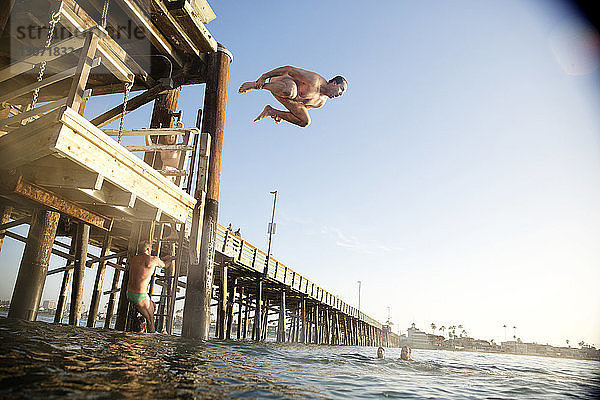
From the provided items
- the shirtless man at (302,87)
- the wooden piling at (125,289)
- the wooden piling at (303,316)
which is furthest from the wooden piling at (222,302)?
the shirtless man at (302,87)

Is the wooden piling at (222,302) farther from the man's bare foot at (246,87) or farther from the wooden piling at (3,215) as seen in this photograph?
the man's bare foot at (246,87)

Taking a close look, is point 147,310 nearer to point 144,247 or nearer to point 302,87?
point 144,247

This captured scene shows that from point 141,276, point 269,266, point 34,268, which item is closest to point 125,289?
point 141,276

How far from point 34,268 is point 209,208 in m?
3.00

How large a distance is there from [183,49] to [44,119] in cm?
395

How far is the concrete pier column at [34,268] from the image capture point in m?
5.93

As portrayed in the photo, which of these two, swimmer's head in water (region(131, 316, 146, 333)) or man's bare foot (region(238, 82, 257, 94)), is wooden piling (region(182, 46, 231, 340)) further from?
man's bare foot (region(238, 82, 257, 94))

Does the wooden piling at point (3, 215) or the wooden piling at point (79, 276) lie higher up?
the wooden piling at point (3, 215)

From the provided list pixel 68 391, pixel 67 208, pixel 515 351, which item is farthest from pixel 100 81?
pixel 515 351

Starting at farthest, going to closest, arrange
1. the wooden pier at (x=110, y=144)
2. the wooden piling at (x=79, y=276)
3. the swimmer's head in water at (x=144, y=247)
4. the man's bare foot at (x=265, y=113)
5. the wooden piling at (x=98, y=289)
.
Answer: the wooden piling at (x=98, y=289) → the wooden piling at (x=79, y=276) → the swimmer's head in water at (x=144, y=247) → the man's bare foot at (x=265, y=113) → the wooden pier at (x=110, y=144)

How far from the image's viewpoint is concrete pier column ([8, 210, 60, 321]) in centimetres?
593

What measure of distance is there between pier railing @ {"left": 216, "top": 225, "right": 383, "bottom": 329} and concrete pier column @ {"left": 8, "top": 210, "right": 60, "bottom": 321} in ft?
20.4

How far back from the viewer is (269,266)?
17.5m

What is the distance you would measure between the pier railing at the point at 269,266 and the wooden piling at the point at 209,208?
5853 mm
